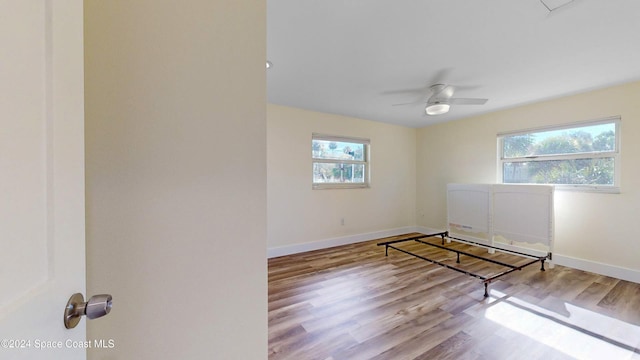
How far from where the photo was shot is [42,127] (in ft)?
1.40

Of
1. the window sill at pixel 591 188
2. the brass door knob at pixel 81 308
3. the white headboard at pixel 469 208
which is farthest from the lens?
the white headboard at pixel 469 208

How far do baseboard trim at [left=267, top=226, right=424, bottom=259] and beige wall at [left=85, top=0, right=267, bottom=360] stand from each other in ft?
8.86

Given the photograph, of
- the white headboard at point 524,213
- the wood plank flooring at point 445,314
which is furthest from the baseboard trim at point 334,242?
the white headboard at point 524,213

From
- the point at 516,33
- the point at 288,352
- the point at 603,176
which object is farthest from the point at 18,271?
the point at 603,176

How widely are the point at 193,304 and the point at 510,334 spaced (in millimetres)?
2225

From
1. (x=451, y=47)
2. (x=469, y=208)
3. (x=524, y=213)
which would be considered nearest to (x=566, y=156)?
(x=524, y=213)

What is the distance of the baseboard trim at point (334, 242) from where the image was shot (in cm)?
360

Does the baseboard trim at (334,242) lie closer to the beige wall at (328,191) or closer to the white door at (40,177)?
the beige wall at (328,191)

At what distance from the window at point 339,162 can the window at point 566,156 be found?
2.21 m

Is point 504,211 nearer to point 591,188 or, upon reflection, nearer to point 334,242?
point 591,188

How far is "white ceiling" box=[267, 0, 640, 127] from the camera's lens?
156cm

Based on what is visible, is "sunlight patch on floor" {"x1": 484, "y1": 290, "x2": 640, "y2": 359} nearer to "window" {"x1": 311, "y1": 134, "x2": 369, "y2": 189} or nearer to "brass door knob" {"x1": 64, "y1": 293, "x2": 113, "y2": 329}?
"brass door knob" {"x1": 64, "y1": 293, "x2": 113, "y2": 329}

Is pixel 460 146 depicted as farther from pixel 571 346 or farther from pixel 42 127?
Answer: pixel 42 127

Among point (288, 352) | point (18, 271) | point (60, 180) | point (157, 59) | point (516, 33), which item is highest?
point (516, 33)
